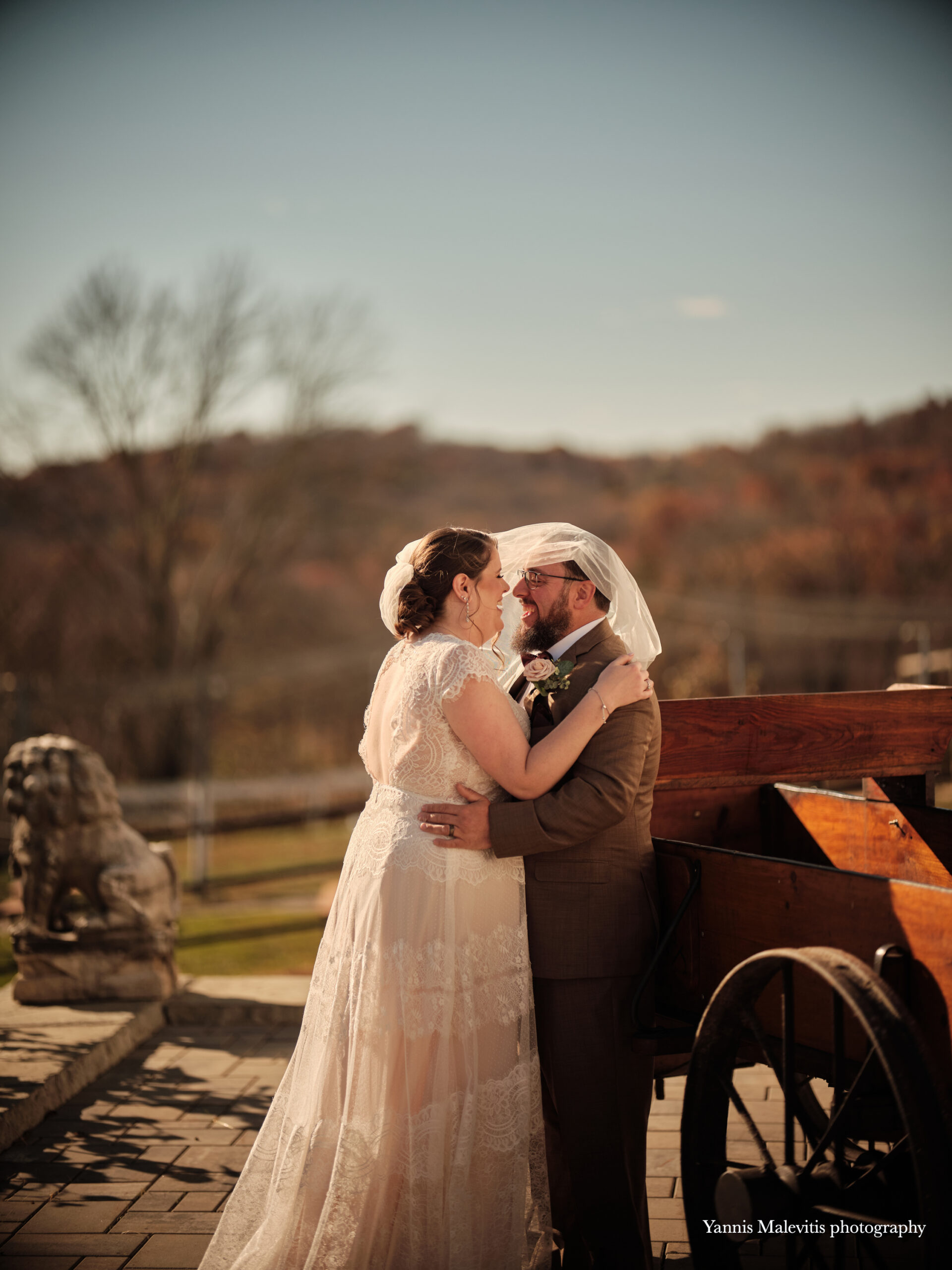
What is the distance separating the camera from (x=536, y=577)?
2889mm

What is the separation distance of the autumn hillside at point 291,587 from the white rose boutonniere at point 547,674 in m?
11.9

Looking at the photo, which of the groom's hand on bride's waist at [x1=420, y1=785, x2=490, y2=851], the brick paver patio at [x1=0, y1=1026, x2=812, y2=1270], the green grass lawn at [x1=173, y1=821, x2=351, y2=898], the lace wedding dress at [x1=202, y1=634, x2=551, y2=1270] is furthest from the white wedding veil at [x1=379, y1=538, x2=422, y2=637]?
the green grass lawn at [x1=173, y1=821, x2=351, y2=898]

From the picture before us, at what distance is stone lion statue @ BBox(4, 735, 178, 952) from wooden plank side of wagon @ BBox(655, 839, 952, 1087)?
10.7 ft

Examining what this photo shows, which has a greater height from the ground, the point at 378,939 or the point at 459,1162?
the point at 378,939

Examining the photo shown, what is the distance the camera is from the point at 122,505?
2055cm

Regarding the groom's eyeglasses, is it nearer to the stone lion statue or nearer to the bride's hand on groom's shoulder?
the bride's hand on groom's shoulder

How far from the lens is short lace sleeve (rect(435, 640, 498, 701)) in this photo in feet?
8.59

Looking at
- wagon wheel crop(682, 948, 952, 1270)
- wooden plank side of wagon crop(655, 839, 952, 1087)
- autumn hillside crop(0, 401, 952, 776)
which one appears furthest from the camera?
autumn hillside crop(0, 401, 952, 776)

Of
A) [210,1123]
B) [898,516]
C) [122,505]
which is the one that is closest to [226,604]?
[122,505]

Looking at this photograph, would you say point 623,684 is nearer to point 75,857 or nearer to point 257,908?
point 75,857

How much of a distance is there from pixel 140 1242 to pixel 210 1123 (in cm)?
89

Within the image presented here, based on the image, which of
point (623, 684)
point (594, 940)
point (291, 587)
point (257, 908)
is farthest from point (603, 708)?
point (291, 587)

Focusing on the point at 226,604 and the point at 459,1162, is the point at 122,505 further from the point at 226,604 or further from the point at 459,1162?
the point at 459,1162

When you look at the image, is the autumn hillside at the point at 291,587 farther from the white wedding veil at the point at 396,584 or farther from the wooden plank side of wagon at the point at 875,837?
the white wedding veil at the point at 396,584
